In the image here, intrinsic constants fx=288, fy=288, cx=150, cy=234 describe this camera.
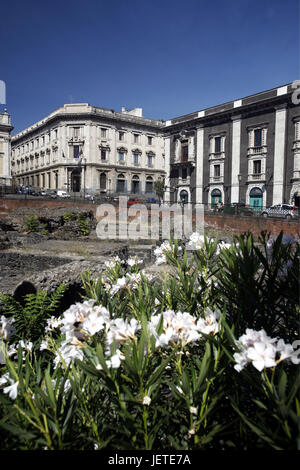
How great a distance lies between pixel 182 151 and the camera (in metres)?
31.9

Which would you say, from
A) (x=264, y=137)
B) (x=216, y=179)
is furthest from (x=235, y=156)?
(x=264, y=137)

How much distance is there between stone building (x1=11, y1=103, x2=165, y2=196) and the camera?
129 feet

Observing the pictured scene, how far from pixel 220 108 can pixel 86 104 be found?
63.7 ft

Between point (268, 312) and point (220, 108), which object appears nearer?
point (268, 312)

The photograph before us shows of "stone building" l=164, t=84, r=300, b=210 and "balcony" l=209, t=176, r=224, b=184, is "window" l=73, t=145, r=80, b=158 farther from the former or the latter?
"balcony" l=209, t=176, r=224, b=184

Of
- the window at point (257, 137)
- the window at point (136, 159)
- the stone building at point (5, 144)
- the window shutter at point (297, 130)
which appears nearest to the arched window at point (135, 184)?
the window at point (136, 159)

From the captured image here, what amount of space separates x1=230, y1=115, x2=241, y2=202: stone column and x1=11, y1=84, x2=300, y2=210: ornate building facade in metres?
0.09

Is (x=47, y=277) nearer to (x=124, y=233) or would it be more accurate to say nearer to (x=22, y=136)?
(x=124, y=233)

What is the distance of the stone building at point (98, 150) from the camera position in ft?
129

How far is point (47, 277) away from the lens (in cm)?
388

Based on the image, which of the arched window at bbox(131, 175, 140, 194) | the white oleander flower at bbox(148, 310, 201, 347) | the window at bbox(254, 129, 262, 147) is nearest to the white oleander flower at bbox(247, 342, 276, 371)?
the white oleander flower at bbox(148, 310, 201, 347)

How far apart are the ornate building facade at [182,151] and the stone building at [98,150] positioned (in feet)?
0.45

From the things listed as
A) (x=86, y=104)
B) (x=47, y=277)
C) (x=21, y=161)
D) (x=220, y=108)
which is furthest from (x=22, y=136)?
(x=47, y=277)
